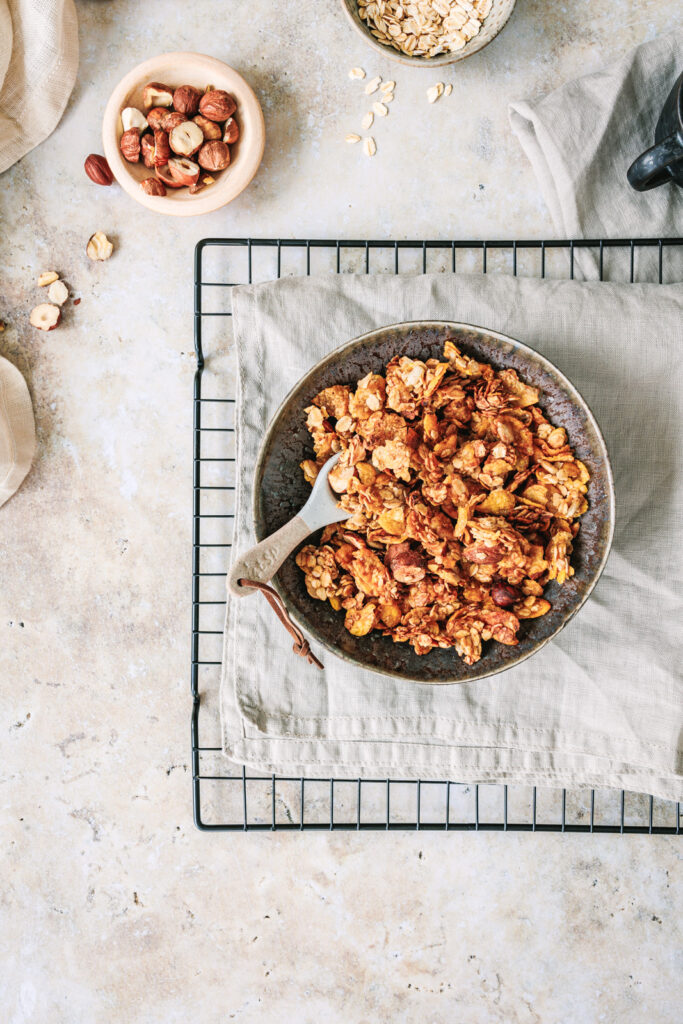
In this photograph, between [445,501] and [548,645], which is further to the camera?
[548,645]

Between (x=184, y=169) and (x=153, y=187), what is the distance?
6cm

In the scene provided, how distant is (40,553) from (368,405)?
71 centimetres

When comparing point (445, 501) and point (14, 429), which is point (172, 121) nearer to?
point (14, 429)

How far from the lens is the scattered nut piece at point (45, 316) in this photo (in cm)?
127

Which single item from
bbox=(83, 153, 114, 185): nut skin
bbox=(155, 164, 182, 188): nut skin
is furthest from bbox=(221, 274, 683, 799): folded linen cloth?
bbox=(83, 153, 114, 185): nut skin

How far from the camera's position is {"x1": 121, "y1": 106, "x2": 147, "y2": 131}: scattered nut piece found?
1175 mm

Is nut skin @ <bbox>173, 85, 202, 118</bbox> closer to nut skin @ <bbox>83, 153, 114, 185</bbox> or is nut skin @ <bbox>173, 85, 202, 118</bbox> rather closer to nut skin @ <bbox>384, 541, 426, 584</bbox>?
nut skin @ <bbox>83, 153, 114, 185</bbox>

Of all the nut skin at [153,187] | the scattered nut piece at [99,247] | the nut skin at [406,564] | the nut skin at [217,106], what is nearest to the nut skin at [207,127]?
the nut skin at [217,106]

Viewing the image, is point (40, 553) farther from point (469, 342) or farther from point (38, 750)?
point (469, 342)

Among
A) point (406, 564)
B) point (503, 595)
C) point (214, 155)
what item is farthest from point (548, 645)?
point (214, 155)

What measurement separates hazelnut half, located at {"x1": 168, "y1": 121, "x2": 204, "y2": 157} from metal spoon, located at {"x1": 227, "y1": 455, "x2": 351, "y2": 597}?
0.59 m

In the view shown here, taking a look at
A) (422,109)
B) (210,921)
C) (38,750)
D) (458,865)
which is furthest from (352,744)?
(422,109)

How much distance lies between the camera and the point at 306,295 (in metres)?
1.12

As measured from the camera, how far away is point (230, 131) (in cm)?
119
